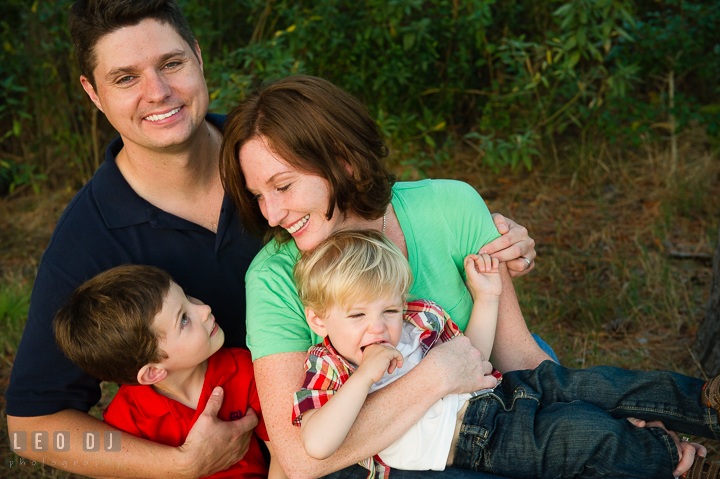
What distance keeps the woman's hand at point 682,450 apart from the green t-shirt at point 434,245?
2.13 feet

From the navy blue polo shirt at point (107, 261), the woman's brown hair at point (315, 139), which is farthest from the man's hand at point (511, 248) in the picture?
the navy blue polo shirt at point (107, 261)

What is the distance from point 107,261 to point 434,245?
3.92ft

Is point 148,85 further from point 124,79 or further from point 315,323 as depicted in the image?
point 315,323

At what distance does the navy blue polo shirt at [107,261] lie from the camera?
2.18 meters

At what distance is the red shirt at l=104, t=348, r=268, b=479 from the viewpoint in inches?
86.6

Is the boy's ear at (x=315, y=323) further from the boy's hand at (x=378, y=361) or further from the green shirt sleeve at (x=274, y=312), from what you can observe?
the boy's hand at (x=378, y=361)

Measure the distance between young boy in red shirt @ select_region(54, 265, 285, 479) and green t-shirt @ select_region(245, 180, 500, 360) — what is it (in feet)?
0.85

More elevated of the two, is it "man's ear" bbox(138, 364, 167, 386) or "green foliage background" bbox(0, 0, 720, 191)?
"green foliage background" bbox(0, 0, 720, 191)

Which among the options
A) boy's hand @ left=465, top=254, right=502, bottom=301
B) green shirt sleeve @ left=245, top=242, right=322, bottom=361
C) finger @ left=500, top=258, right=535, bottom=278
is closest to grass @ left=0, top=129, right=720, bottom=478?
finger @ left=500, top=258, right=535, bottom=278

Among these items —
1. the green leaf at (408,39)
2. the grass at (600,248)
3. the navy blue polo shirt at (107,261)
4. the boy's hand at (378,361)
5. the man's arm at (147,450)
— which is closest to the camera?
the boy's hand at (378,361)

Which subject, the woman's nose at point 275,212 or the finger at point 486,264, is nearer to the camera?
the woman's nose at point 275,212

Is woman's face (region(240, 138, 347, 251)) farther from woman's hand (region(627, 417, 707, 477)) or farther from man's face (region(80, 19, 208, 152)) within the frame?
woman's hand (region(627, 417, 707, 477))

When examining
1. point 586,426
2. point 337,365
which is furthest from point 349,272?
point 586,426

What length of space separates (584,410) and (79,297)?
1632mm
